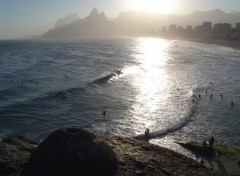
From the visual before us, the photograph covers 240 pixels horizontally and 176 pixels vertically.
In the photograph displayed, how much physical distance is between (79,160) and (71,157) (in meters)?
0.32

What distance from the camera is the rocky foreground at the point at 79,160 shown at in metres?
13.4

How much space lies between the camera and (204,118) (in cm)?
4609

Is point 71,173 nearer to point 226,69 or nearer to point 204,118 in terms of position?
point 204,118

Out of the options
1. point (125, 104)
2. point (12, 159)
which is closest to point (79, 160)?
point (12, 159)

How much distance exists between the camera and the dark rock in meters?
13.4

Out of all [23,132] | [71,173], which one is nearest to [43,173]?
[71,173]

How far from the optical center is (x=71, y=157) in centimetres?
1336

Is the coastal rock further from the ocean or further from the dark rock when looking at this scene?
the ocean

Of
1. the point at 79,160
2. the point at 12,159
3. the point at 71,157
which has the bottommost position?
the point at 12,159

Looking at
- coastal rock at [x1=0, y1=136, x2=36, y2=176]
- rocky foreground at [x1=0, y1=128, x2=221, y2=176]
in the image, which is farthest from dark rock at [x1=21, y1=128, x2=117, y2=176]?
coastal rock at [x1=0, y1=136, x2=36, y2=176]

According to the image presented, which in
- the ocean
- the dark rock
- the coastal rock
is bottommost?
the ocean

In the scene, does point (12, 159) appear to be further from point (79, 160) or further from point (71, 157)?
point (79, 160)

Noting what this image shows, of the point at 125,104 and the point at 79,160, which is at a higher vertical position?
the point at 79,160

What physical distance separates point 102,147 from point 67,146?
1.42m
